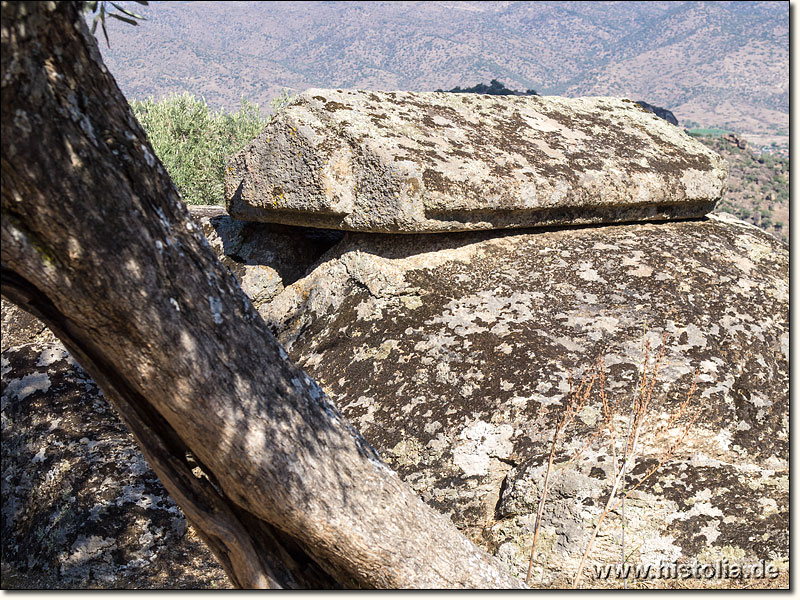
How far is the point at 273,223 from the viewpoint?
6945mm

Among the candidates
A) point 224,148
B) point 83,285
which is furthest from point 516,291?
point 224,148

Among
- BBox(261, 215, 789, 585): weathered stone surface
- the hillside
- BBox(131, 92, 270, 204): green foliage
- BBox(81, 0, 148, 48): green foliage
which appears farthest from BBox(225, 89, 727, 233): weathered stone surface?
the hillside

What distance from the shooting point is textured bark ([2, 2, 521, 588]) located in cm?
229

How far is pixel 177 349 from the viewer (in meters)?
2.67

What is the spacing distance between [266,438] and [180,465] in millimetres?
561

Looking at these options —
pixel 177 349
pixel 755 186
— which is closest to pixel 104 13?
pixel 177 349

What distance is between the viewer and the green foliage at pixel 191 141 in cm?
1592

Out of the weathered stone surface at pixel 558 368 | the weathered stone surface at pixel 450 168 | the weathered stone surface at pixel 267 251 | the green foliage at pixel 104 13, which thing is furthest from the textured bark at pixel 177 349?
the weathered stone surface at pixel 267 251

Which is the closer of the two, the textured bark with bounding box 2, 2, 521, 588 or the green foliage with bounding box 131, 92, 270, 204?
the textured bark with bounding box 2, 2, 521, 588

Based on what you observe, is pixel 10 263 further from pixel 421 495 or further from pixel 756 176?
pixel 756 176

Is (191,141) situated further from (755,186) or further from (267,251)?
(755,186)

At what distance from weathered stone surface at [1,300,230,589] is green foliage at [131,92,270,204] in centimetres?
1026

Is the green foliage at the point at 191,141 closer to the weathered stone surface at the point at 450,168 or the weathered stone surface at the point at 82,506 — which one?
the weathered stone surface at the point at 450,168

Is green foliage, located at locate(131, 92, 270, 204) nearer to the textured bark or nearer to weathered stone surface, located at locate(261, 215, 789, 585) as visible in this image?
weathered stone surface, located at locate(261, 215, 789, 585)
